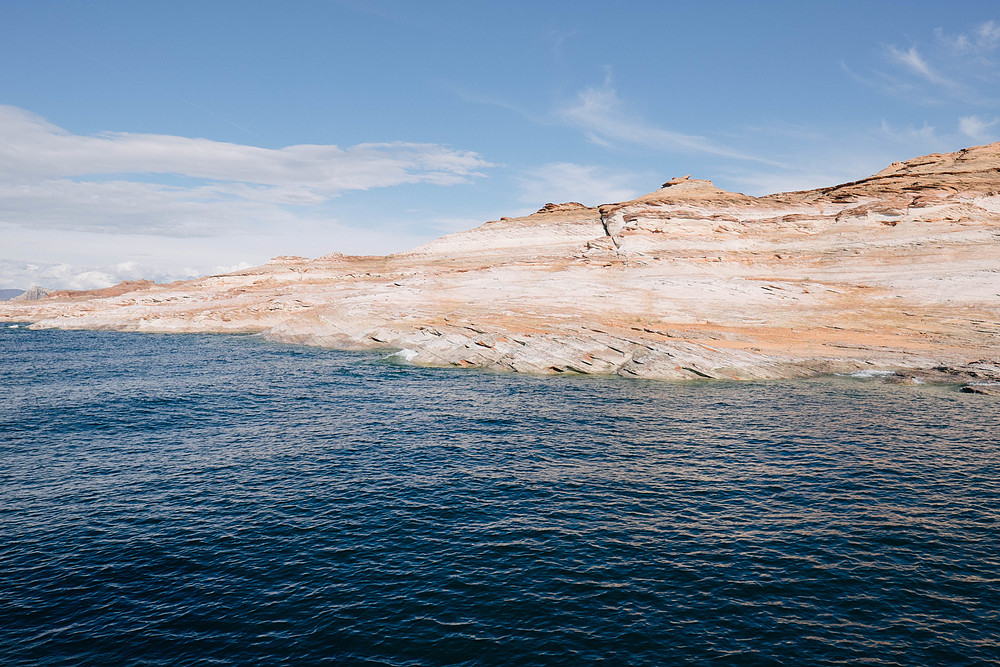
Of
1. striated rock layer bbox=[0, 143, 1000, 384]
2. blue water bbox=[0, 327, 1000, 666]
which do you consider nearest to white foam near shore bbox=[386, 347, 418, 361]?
striated rock layer bbox=[0, 143, 1000, 384]

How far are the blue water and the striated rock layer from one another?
42.4ft

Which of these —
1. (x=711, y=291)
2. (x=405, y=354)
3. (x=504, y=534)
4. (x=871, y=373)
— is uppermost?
(x=711, y=291)

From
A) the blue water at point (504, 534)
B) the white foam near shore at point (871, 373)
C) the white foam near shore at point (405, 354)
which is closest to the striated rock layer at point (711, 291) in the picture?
the white foam near shore at point (405, 354)

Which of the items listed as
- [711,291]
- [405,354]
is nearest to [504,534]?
[405,354]

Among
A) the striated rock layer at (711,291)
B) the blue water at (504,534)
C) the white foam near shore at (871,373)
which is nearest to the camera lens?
the blue water at (504,534)

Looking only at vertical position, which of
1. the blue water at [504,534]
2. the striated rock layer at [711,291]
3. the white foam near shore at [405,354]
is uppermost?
the striated rock layer at [711,291]

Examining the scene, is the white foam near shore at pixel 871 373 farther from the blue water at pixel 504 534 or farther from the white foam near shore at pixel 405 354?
the white foam near shore at pixel 405 354

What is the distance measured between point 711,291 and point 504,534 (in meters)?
51.8

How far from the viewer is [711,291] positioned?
64.9 meters

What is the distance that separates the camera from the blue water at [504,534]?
15.3 meters

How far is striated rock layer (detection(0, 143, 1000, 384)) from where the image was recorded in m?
54.1

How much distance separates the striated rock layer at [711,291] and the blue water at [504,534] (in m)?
12.9

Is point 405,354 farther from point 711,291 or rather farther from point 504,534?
point 504,534

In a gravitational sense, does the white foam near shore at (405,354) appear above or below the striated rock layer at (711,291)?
below
